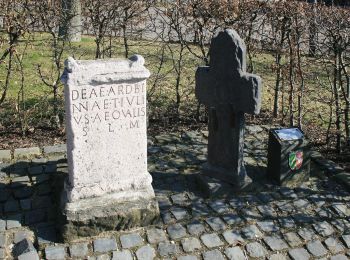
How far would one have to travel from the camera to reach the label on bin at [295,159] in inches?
245

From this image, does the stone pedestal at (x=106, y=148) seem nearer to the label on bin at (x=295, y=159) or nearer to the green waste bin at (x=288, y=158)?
the green waste bin at (x=288, y=158)

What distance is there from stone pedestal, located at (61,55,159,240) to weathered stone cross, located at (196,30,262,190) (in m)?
1.10

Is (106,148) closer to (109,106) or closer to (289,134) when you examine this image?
(109,106)

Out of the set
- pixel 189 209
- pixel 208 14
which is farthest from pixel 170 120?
pixel 189 209

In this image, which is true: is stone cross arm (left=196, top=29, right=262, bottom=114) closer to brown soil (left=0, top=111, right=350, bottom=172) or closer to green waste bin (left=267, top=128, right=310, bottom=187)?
green waste bin (left=267, top=128, right=310, bottom=187)

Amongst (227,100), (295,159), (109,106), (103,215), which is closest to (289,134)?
(295,159)

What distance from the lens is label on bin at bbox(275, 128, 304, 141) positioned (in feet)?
20.7

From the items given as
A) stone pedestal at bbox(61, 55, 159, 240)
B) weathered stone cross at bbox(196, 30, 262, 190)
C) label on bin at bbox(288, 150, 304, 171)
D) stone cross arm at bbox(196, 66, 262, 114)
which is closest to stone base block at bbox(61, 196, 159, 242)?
stone pedestal at bbox(61, 55, 159, 240)

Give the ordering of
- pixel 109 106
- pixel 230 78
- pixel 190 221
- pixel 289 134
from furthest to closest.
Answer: pixel 289 134, pixel 230 78, pixel 190 221, pixel 109 106

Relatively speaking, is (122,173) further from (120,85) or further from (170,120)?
(170,120)

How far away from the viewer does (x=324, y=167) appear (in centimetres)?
682

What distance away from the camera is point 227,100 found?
5.90 meters

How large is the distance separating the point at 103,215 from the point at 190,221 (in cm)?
97

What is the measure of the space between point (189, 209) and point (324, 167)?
2.24 m
